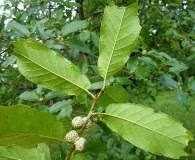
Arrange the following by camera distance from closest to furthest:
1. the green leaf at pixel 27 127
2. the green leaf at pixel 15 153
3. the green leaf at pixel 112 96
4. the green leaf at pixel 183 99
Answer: the green leaf at pixel 27 127, the green leaf at pixel 15 153, the green leaf at pixel 112 96, the green leaf at pixel 183 99

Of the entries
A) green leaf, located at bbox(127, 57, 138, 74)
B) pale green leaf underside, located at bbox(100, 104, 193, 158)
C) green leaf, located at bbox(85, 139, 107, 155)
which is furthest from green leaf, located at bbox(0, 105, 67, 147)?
green leaf, located at bbox(127, 57, 138, 74)

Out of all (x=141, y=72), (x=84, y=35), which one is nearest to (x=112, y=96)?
(x=141, y=72)

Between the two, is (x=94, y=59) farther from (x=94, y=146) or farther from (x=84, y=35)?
(x=94, y=146)

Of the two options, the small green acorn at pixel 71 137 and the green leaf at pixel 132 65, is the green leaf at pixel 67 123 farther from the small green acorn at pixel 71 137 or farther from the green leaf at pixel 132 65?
the green leaf at pixel 132 65

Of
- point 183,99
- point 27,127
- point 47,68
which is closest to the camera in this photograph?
point 27,127

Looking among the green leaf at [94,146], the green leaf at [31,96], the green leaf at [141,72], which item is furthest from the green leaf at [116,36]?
the green leaf at [141,72]

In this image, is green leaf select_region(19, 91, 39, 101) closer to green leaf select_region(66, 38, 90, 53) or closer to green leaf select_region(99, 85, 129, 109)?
green leaf select_region(66, 38, 90, 53)

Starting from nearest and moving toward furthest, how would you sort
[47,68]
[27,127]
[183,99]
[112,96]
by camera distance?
[27,127], [47,68], [112,96], [183,99]
